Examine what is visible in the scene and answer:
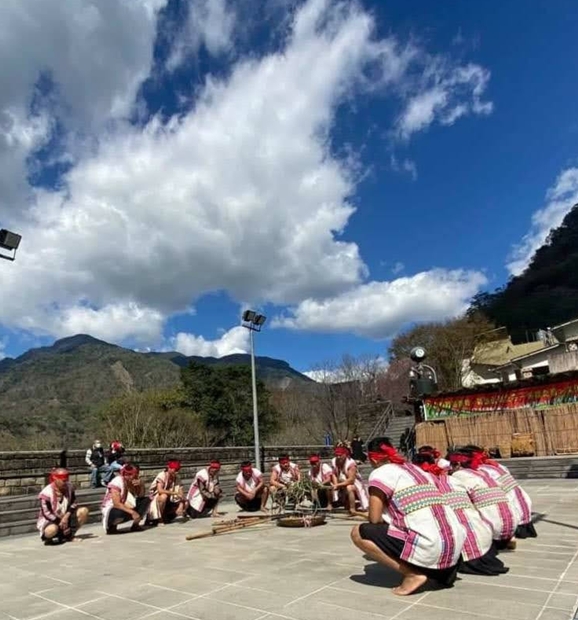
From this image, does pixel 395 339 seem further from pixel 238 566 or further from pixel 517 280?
pixel 238 566

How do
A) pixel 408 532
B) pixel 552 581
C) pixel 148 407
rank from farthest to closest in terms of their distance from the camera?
pixel 148 407 → pixel 552 581 → pixel 408 532

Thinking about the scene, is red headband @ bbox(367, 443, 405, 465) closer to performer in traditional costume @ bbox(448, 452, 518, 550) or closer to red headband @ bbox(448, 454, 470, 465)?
performer in traditional costume @ bbox(448, 452, 518, 550)

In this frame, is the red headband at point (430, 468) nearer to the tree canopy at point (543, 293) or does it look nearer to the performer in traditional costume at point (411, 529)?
the performer in traditional costume at point (411, 529)

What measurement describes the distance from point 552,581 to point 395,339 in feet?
134

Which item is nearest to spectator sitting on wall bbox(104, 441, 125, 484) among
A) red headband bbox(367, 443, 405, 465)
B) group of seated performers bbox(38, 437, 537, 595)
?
group of seated performers bbox(38, 437, 537, 595)

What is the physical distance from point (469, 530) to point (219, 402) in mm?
25755

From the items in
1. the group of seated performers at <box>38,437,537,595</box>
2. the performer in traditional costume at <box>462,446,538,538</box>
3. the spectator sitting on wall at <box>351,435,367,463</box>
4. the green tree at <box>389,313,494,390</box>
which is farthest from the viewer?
the green tree at <box>389,313,494,390</box>

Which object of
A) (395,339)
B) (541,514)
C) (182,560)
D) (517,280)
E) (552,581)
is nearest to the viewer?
(552,581)

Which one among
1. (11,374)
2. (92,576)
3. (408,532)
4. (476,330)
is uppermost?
(11,374)

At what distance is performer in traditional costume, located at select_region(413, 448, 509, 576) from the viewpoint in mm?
3914

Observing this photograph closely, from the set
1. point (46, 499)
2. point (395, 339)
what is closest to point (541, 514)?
point (46, 499)

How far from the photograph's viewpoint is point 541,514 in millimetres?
7352

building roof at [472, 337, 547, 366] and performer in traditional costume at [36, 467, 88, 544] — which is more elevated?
building roof at [472, 337, 547, 366]

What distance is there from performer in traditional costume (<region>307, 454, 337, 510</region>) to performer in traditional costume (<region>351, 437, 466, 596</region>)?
478 centimetres
